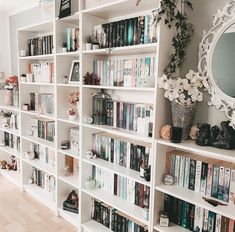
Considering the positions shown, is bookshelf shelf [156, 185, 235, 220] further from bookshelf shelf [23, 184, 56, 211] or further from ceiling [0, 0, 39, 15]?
ceiling [0, 0, 39, 15]

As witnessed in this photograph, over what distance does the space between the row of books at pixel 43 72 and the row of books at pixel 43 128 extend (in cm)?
49

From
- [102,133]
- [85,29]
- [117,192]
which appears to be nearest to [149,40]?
[85,29]

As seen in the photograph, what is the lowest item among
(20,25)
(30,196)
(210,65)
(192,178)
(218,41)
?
(30,196)

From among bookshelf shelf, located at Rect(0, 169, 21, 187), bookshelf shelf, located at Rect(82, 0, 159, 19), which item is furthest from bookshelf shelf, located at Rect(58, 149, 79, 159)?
bookshelf shelf, located at Rect(82, 0, 159, 19)

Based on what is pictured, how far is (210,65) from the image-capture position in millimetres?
1556

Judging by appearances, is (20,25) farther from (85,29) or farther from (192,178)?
(192,178)

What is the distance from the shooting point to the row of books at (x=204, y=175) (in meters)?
1.47

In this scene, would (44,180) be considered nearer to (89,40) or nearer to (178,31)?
(89,40)

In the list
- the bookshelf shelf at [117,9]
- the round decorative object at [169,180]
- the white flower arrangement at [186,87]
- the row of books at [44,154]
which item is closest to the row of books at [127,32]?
the bookshelf shelf at [117,9]

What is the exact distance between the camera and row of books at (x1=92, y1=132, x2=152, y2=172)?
6.22 feet

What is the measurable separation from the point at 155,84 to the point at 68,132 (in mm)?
1328

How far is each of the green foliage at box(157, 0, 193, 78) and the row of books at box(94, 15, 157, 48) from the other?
110mm

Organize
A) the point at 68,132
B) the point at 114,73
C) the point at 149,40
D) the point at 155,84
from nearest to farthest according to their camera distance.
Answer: the point at 155,84 → the point at 149,40 → the point at 114,73 → the point at 68,132

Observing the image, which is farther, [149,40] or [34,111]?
[34,111]
